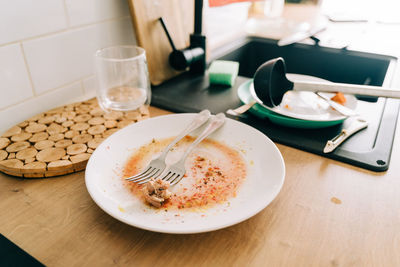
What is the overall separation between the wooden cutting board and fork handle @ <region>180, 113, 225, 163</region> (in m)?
0.32

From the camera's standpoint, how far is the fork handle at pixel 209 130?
584mm

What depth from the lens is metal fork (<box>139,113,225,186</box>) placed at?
1.72 ft

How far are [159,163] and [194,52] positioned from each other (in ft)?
1.63

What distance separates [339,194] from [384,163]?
138 mm

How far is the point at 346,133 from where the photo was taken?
645 millimetres

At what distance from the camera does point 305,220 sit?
474 millimetres

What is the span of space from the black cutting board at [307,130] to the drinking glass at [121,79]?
7 cm

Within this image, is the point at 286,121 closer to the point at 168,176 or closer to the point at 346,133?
the point at 346,133

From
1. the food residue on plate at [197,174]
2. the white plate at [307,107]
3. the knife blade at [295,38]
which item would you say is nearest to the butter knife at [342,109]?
the white plate at [307,107]

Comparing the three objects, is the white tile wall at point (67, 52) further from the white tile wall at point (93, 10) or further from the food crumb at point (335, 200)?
the food crumb at point (335, 200)

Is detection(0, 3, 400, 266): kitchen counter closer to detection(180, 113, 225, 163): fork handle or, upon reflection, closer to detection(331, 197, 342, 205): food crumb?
detection(331, 197, 342, 205): food crumb

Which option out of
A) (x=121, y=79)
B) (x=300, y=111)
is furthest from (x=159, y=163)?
(x=300, y=111)

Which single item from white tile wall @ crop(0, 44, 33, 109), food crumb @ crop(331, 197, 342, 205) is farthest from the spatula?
white tile wall @ crop(0, 44, 33, 109)

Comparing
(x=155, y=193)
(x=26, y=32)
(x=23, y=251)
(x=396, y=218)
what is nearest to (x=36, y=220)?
(x=23, y=251)
